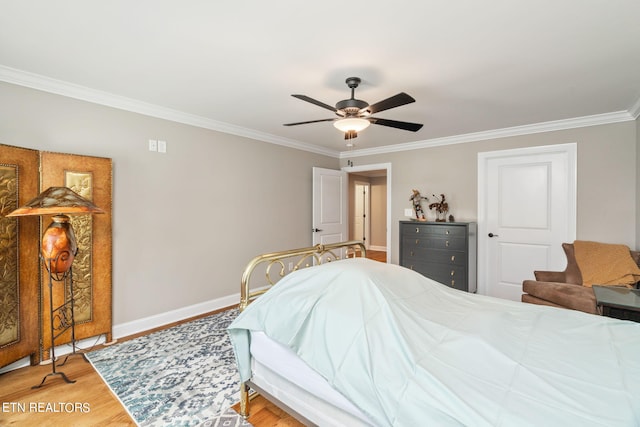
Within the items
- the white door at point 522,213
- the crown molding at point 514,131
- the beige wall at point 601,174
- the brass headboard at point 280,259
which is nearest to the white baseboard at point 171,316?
the brass headboard at point 280,259

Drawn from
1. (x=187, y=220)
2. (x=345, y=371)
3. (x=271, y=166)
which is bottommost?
(x=345, y=371)

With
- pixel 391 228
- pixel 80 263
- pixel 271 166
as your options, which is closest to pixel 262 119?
pixel 271 166

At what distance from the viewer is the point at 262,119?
11.6 feet

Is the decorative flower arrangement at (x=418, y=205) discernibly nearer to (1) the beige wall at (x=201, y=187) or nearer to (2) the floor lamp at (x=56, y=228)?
(1) the beige wall at (x=201, y=187)

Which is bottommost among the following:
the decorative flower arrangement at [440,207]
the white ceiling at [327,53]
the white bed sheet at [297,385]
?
the white bed sheet at [297,385]

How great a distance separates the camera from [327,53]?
6.69ft

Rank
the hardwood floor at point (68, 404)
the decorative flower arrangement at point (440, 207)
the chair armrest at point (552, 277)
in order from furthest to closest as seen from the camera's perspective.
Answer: the decorative flower arrangement at point (440, 207), the chair armrest at point (552, 277), the hardwood floor at point (68, 404)

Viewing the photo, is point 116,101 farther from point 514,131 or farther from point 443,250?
point 514,131

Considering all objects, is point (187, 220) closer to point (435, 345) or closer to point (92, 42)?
point (92, 42)

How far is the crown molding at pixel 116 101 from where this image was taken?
238 centimetres

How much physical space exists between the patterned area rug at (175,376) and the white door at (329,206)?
2378mm

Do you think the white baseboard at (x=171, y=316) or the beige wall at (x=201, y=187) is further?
the white baseboard at (x=171, y=316)

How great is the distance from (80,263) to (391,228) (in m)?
4.10

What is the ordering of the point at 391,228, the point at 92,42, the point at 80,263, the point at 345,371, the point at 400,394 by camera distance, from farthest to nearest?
the point at 391,228, the point at 80,263, the point at 92,42, the point at 345,371, the point at 400,394
